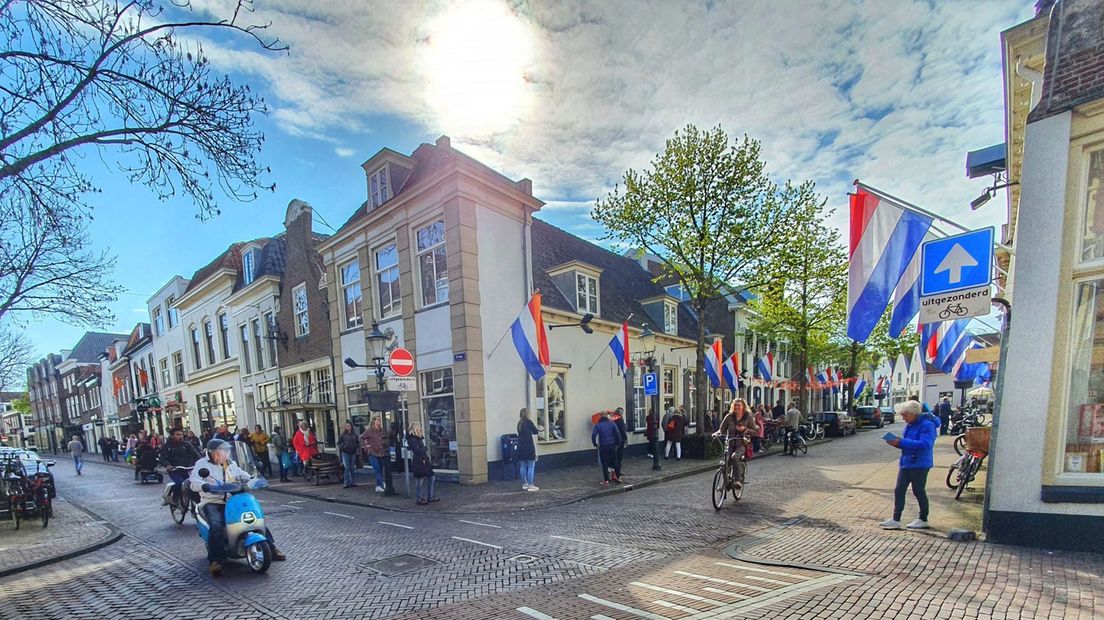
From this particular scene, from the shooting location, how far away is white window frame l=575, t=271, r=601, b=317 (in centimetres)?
1498

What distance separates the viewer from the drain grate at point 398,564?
5336mm

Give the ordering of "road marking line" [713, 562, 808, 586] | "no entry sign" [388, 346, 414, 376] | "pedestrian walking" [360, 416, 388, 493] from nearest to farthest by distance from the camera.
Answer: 1. "road marking line" [713, 562, 808, 586]
2. "no entry sign" [388, 346, 414, 376]
3. "pedestrian walking" [360, 416, 388, 493]

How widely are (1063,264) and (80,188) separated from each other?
11.9 metres

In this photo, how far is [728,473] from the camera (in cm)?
789

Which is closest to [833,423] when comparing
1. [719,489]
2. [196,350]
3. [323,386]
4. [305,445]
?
[719,489]

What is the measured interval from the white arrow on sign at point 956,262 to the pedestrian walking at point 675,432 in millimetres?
10221

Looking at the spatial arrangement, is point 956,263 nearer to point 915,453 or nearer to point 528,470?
point 915,453

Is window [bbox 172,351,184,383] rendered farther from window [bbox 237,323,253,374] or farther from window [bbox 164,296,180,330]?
window [bbox 237,323,253,374]

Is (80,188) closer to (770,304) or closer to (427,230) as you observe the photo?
(427,230)

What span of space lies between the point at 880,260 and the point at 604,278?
43.6 feet

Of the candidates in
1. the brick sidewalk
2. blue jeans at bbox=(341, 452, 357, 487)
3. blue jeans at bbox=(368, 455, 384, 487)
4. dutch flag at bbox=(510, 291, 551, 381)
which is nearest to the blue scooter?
the brick sidewalk

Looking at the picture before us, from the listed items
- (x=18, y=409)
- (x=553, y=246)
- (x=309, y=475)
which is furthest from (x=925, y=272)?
(x=18, y=409)

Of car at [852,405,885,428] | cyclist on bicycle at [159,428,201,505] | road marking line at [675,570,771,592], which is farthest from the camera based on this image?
car at [852,405,885,428]

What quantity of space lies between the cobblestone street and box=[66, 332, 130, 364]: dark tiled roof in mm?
56236
